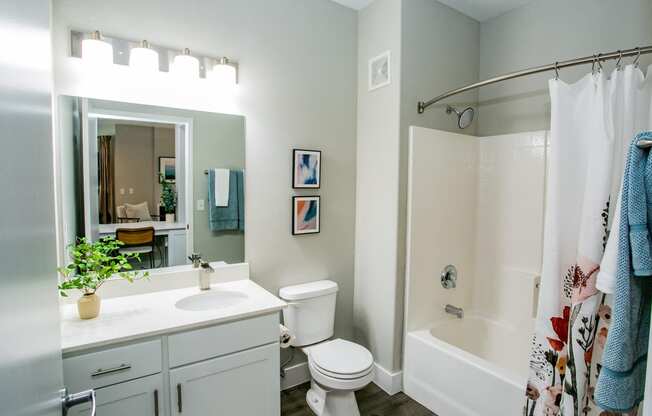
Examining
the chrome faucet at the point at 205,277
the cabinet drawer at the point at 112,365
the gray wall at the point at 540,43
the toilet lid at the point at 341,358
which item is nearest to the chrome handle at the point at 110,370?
the cabinet drawer at the point at 112,365

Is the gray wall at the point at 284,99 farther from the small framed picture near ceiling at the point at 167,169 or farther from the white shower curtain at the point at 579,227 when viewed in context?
the white shower curtain at the point at 579,227

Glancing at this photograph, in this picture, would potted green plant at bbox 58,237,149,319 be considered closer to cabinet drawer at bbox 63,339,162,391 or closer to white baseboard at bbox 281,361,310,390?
cabinet drawer at bbox 63,339,162,391

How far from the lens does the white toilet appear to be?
1879 mm

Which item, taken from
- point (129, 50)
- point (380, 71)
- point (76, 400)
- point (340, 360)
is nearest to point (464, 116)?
point (380, 71)

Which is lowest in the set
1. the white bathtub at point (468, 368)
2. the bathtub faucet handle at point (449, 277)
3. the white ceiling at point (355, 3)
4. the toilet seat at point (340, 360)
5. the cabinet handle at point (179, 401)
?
the white bathtub at point (468, 368)

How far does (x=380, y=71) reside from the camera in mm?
2391

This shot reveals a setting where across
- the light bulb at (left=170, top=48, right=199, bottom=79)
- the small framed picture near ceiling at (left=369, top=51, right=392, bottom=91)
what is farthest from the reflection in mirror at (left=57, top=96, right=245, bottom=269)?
the small framed picture near ceiling at (left=369, top=51, right=392, bottom=91)

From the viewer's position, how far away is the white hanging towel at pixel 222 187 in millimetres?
2078

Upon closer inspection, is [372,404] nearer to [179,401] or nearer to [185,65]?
[179,401]

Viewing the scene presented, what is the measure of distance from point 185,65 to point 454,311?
2450mm

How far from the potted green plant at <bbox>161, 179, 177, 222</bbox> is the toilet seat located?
1.20m

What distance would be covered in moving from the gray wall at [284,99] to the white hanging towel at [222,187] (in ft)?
0.47

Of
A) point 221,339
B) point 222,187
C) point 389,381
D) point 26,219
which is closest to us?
point 26,219

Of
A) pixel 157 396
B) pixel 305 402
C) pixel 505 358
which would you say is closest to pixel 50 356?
pixel 157 396
